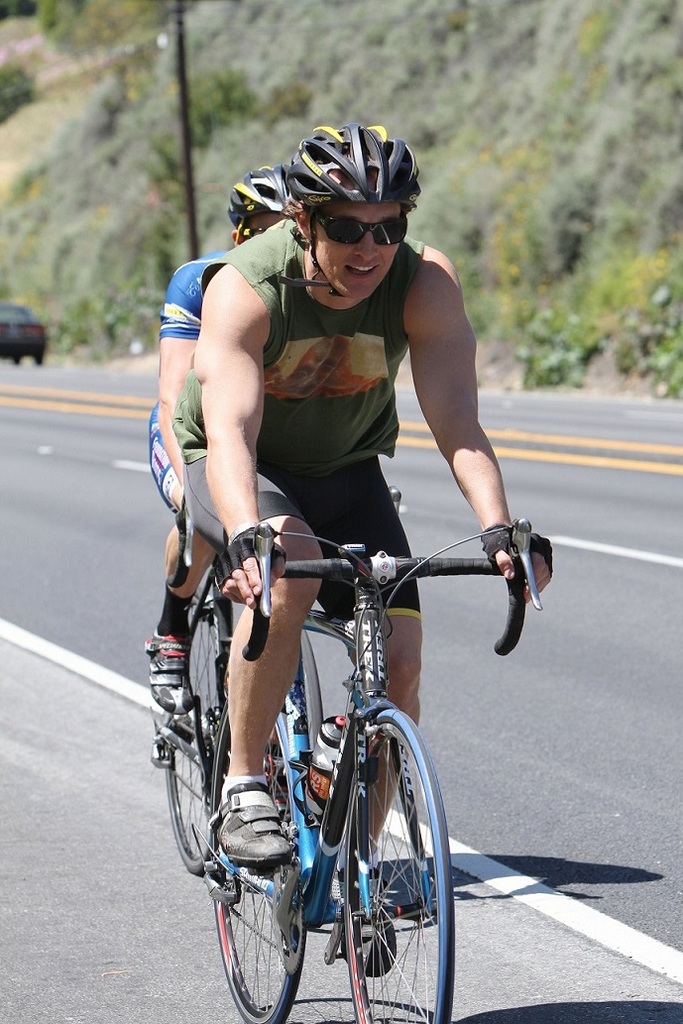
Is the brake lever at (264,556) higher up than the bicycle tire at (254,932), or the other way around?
the brake lever at (264,556)

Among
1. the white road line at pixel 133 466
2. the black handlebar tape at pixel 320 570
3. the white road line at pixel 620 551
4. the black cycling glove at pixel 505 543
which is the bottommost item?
the white road line at pixel 133 466

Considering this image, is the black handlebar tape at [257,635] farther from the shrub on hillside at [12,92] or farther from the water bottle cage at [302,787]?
the shrub on hillside at [12,92]

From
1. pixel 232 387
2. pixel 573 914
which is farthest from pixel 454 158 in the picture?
pixel 232 387

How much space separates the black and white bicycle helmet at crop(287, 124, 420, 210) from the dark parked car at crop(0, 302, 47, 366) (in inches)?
1445

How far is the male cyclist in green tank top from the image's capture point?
3.58 m

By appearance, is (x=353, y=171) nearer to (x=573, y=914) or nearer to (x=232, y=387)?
(x=232, y=387)

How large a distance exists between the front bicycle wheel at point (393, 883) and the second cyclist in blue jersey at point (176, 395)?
1.61 meters

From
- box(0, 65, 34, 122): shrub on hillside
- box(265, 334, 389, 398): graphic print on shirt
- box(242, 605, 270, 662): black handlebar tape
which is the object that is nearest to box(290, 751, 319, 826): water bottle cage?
box(242, 605, 270, 662): black handlebar tape

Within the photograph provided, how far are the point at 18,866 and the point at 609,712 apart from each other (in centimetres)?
268

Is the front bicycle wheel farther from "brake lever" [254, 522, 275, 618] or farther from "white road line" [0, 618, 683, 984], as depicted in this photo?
"white road line" [0, 618, 683, 984]

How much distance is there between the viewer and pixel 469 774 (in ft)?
19.2

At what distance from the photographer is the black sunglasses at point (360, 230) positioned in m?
3.58

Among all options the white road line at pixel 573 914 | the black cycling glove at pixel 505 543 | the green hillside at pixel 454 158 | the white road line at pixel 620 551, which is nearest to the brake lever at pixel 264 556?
the black cycling glove at pixel 505 543

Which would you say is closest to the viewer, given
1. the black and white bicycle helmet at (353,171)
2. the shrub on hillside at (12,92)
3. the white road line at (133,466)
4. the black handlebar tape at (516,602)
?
the black handlebar tape at (516,602)
